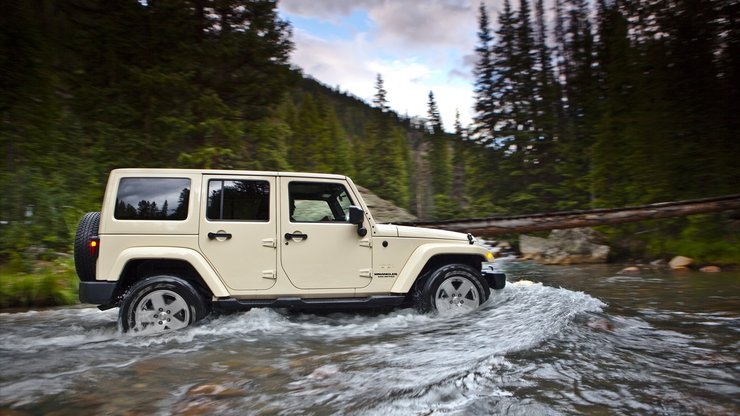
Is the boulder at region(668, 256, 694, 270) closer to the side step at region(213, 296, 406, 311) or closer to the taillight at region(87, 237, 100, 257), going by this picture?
the side step at region(213, 296, 406, 311)

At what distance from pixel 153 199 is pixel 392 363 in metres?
3.45

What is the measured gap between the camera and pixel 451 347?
471 cm

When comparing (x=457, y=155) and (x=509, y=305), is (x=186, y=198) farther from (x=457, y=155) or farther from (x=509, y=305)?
(x=457, y=155)

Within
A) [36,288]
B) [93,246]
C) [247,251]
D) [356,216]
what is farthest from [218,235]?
[36,288]

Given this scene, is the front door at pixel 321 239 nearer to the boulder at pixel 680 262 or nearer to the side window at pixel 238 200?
the side window at pixel 238 200

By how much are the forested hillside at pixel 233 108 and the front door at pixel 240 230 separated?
228 inches

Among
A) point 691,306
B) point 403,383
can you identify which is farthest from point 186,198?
point 691,306

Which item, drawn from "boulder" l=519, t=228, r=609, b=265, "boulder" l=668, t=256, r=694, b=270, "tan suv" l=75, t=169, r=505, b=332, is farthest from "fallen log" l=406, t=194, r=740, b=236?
"tan suv" l=75, t=169, r=505, b=332

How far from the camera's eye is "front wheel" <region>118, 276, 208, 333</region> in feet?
17.2

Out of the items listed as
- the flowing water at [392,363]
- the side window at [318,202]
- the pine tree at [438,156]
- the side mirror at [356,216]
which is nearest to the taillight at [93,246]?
the flowing water at [392,363]

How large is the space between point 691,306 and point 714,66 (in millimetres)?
13229

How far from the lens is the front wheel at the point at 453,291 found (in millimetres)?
6066

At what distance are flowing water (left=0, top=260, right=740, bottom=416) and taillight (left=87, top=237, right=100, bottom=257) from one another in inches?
39.1

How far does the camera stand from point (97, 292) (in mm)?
5133
